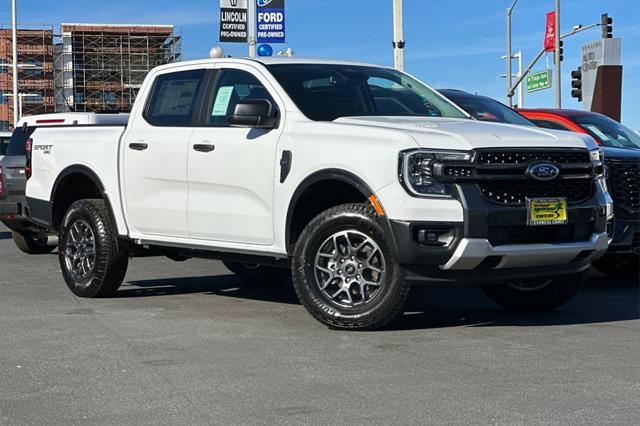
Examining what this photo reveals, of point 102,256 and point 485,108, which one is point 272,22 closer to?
point 485,108

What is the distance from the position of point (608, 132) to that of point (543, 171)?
154 inches

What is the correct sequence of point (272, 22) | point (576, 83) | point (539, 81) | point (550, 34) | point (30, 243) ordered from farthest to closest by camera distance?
point (539, 81) → point (550, 34) → point (576, 83) → point (272, 22) → point (30, 243)

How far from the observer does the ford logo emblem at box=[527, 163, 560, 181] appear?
676cm

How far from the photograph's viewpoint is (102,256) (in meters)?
8.88

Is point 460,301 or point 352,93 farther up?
point 352,93

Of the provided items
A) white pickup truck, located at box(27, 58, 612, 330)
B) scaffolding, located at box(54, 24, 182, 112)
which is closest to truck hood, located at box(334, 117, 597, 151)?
white pickup truck, located at box(27, 58, 612, 330)

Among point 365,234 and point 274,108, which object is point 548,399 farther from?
point 274,108

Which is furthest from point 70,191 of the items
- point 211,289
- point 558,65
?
point 558,65

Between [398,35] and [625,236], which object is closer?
[625,236]

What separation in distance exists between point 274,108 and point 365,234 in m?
1.34

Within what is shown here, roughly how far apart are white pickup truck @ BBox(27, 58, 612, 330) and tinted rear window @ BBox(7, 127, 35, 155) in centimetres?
527

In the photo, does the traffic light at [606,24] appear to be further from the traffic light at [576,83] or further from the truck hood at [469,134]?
the truck hood at [469,134]

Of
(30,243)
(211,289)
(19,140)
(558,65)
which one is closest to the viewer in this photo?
(211,289)

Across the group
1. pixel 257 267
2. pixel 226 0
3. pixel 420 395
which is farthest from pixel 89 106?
pixel 420 395
